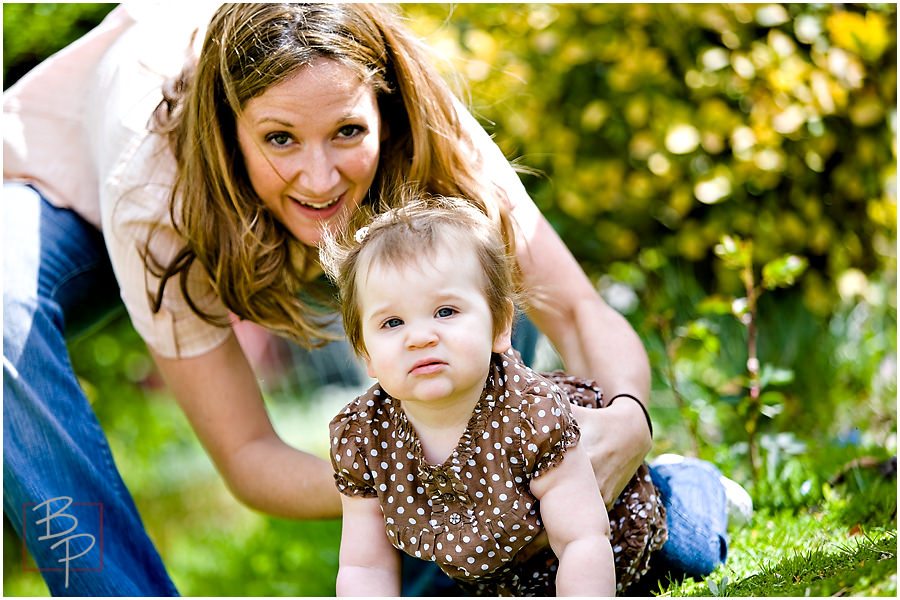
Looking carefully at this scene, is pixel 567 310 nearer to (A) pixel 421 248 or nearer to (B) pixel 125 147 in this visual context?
(A) pixel 421 248

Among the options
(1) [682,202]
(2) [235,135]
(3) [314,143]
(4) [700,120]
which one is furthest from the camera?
(1) [682,202]

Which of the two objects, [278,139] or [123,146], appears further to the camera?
[123,146]

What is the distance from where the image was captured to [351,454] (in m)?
1.68

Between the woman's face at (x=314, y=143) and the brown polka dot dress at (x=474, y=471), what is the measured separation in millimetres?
453

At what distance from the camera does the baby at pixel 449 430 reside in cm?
155

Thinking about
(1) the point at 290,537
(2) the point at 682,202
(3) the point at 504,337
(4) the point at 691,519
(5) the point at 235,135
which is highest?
(5) the point at 235,135

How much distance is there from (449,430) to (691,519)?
0.63 metres

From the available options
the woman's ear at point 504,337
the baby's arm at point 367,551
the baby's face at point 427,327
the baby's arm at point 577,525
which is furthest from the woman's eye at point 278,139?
the baby's arm at point 577,525

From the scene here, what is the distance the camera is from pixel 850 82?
332cm

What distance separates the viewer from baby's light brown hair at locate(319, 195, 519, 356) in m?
1.58

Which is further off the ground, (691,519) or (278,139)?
(278,139)

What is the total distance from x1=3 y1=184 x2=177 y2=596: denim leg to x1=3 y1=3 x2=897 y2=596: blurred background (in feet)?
3.44

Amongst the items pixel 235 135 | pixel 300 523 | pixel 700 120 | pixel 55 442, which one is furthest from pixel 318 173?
pixel 700 120

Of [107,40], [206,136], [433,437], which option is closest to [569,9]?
[107,40]
